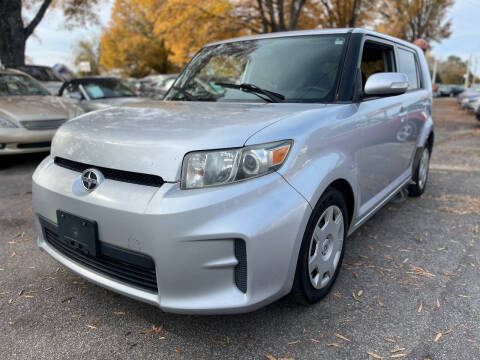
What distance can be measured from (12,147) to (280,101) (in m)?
4.82

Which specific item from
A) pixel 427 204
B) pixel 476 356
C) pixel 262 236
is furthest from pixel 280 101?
pixel 427 204

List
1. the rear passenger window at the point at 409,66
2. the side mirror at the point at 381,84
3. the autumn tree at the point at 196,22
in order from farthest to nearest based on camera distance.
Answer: the autumn tree at the point at 196,22, the rear passenger window at the point at 409,66, the side mirror at the point at 381,84

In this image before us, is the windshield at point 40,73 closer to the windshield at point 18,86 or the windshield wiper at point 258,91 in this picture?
the windshield at point 18,86

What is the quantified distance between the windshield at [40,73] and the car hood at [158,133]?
10821 millimetres

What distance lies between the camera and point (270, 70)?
293 centimetres

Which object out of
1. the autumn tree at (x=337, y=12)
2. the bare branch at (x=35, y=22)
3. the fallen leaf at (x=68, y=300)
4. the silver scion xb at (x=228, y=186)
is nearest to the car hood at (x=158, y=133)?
the silver scion xb at (x=228, y=186)

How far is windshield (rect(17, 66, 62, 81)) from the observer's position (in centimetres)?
1180

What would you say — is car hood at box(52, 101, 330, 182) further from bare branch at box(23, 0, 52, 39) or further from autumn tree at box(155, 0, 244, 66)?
autumn tree at box(155, 0, 244, 66)

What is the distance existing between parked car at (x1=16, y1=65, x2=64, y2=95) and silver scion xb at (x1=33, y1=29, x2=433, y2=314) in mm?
10465

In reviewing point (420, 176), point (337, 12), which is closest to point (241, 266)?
point (420, 176)

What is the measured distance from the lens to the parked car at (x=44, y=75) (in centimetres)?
1172

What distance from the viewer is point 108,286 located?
2055 millimetres

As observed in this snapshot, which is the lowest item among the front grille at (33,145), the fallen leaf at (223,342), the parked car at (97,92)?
the fallen leaf at (223,342)

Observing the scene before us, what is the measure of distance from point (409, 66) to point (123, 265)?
352 centimetres
